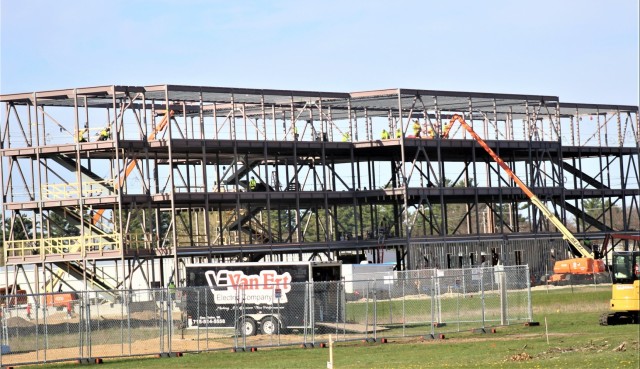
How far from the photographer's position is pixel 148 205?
70062 mm

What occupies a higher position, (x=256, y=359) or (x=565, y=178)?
A: (x=565, y=178)

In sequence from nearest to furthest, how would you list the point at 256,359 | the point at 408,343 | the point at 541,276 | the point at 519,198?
1. the point at 256,359
2. the point at 408,343
3. the point at 541,276
4. the point at 519,198

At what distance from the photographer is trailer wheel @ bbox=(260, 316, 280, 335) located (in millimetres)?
45366

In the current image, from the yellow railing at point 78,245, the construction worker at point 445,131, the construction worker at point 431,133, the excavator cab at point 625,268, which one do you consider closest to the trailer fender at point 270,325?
the excavator cab at point 625,268

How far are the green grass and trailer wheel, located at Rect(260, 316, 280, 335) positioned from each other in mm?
2686

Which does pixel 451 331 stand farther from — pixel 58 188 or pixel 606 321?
pixel 58 188

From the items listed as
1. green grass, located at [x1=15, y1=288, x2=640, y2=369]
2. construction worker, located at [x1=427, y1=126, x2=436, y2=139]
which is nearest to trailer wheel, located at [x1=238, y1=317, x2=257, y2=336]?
green grass, located at [x1=15, y1=288, x2=640, y2=369]

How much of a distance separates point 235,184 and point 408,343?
3399 cm

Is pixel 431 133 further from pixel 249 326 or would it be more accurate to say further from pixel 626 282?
pixel 249 326

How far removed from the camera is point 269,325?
45.6 metres

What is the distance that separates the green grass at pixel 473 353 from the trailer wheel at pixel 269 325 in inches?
106

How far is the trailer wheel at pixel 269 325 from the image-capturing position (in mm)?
45366

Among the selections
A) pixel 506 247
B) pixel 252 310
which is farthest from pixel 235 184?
pixel 252 310

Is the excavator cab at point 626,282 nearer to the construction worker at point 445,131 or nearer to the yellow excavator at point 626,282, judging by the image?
the yellow excavator at point 626,282
